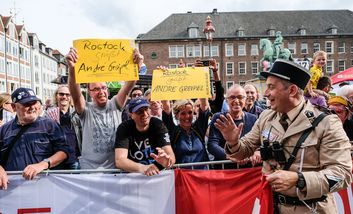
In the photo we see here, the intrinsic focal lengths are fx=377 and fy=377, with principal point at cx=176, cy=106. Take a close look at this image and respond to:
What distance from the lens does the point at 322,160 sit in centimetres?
273

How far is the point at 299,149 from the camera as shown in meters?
2.82

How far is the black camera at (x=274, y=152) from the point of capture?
9.48ft

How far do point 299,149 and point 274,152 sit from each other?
0.19 metres

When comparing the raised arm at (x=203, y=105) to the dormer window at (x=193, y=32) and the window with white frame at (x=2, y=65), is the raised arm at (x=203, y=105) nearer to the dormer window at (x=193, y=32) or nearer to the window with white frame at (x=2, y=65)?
the window with white frame at (x=2, y=65)

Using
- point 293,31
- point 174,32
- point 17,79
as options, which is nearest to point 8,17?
point 17,79

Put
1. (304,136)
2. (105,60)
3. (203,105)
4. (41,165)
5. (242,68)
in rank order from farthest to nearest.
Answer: (242,68) < (203,105) < (105,60) < (41,165) < (304,136)

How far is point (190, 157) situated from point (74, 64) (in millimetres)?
1670

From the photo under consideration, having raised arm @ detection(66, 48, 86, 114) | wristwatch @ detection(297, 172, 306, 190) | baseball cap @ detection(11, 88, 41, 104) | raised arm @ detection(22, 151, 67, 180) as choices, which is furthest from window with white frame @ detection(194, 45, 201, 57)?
wristwatch @ detection(297, 172, 306, 190)

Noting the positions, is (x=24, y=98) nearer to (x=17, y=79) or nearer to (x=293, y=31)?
(x=17, y=79)

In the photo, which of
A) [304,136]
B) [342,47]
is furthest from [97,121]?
[342,47]

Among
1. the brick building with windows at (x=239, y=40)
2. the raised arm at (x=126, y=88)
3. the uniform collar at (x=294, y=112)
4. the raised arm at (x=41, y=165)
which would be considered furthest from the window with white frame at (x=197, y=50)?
the uniform collar at (x=294, y=112)

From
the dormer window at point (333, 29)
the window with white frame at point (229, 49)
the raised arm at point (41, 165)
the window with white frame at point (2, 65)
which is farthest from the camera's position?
the dormer window at point (333, 29)

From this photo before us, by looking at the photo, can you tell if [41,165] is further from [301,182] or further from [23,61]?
[23,61]

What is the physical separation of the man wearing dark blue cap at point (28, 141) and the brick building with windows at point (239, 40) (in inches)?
2203
